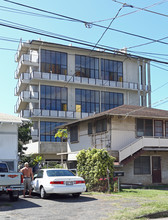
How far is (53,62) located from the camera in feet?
158

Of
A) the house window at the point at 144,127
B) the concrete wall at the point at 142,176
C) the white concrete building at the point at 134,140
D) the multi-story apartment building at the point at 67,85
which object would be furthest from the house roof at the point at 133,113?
the multi-story apartment building at the point at 67,85

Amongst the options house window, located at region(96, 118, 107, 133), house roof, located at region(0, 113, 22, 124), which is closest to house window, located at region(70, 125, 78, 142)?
house window, located at region(96, 118, 107, 133)

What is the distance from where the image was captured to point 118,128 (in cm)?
2780

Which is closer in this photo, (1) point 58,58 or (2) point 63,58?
(1) point 58,58

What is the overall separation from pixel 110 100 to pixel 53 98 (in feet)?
30.3

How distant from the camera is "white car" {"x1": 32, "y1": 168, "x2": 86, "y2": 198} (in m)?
15.2

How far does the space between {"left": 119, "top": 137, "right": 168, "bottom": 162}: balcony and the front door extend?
1792 mm

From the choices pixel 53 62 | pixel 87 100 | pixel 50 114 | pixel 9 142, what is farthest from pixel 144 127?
pixel 53 62

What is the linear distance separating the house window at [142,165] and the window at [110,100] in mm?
22703

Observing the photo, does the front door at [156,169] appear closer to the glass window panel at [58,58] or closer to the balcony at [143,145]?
the balcony at [143,145]

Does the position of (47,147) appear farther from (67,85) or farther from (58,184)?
(58,184)

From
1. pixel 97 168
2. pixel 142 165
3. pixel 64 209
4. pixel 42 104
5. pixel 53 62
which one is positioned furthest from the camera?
pixel 53 62

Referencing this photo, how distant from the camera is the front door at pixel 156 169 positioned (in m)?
28.7

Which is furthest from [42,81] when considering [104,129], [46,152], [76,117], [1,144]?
[1,144]
